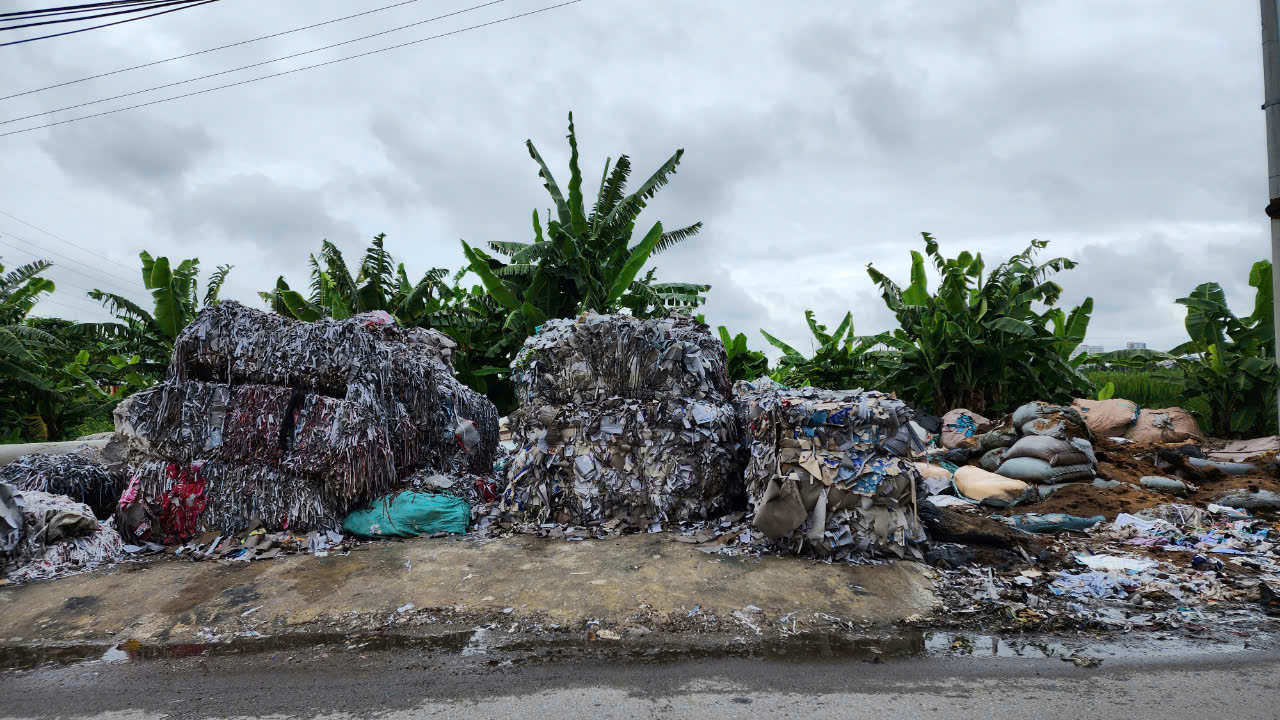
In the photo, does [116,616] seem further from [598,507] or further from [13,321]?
[13,321]

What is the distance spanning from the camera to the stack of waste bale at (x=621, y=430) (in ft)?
18.2

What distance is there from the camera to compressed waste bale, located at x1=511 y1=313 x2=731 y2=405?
567 centimetres

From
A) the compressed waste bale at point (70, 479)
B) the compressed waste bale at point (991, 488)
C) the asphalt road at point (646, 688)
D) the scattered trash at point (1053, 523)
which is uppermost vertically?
the compressed waste bale at point (70, 479)

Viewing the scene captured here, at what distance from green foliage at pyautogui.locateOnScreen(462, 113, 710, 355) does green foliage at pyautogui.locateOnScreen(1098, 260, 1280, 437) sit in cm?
784

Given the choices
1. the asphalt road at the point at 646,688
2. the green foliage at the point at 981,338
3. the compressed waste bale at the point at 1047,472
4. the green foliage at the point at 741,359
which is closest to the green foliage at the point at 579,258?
the green foliage at the point at 741,359

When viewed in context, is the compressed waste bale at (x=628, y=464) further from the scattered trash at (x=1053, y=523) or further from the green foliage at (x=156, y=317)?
the green foliage at (x=156, y=317)

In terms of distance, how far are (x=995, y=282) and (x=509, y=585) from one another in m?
9.91

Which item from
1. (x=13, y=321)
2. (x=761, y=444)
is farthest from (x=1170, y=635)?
(x=13, y=321)

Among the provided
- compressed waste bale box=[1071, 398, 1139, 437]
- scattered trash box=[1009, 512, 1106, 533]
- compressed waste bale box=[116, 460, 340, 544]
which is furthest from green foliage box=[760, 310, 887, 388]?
compressed waste bale box=[116, 460, 340, 544]

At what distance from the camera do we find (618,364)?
18.7 feet

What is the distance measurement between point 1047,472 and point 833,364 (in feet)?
21.4

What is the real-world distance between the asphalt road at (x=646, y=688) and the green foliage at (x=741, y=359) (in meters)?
10.2

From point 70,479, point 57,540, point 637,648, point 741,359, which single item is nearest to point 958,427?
point 741,359

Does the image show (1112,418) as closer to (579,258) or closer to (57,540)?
(579,258)
